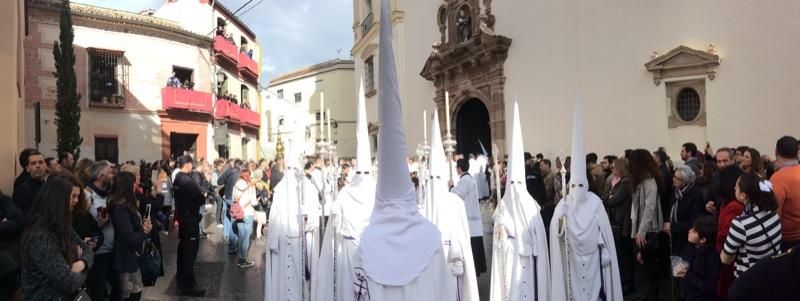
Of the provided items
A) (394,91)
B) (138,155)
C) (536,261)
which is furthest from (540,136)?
(138,155)

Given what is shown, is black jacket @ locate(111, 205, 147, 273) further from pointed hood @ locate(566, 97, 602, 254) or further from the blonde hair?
the blonde hair

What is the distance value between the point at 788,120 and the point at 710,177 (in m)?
5.00

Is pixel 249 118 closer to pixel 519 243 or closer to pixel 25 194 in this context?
pixel 25 194

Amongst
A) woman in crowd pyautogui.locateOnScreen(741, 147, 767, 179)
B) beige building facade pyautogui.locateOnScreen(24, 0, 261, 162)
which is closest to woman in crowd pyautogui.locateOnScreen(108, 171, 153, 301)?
woman in crowd pyautogui.locateOnScreen(741, 147, 767, 179)

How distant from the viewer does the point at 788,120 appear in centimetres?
1006

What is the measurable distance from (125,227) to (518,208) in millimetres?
3677

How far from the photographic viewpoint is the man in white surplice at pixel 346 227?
16.2ft

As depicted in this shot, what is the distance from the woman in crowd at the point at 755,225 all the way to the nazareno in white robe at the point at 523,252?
72.5 inches

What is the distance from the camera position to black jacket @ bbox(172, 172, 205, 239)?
25.0ft

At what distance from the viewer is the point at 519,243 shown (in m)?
5.83

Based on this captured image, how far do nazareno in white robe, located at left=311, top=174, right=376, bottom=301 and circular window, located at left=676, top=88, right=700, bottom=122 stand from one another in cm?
882

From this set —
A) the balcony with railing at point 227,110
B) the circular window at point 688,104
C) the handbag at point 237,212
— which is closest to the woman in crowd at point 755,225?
the handbag at point 237,212

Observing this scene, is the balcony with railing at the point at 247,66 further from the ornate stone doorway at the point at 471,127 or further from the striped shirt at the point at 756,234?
the striped shirt at the point at 756,234

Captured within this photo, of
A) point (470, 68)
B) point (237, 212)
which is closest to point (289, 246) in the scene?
point (237, 212)
